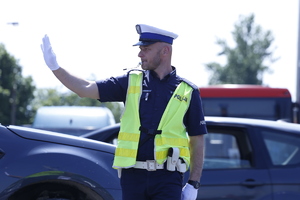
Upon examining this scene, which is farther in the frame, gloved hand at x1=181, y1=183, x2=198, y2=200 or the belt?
gloved hand at x1=181, y1=183, x2=198, y2=200

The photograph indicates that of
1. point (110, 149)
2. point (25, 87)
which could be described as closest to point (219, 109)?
point (110, 149)

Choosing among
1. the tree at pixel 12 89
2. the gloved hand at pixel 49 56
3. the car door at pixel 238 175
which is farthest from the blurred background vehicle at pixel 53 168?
the tree at pixel 12 89

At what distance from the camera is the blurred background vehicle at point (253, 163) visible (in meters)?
5.84

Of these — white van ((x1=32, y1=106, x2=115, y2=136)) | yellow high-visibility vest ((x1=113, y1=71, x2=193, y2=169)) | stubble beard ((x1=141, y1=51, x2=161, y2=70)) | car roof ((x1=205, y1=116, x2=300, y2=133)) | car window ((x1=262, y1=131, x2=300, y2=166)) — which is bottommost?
white van ((x1=32, y1=106, x2=115, y2=136))

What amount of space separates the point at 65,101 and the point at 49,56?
69752 millimetres

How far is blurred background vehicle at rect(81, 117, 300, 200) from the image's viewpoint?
584cm

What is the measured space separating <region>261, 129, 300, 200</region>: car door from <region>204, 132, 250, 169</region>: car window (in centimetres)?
28

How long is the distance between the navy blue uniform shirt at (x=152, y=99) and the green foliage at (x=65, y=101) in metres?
53.5

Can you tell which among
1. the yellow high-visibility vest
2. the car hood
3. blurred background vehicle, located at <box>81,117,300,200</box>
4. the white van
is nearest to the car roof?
blurred background vehicle, located at <box>81,117,300,200</box>

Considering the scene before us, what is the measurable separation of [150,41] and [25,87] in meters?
50.0

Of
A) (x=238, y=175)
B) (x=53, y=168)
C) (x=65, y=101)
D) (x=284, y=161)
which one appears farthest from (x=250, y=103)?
(x=65, y=101)

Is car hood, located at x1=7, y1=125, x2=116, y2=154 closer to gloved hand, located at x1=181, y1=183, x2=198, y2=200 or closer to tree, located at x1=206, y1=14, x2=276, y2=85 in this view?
gloved hand, located at x1=181, y1=183, x2=198, y2=200

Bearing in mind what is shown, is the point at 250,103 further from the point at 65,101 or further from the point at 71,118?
the point at 65,101

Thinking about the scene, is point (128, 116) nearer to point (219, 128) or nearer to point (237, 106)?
point (219, 128)
